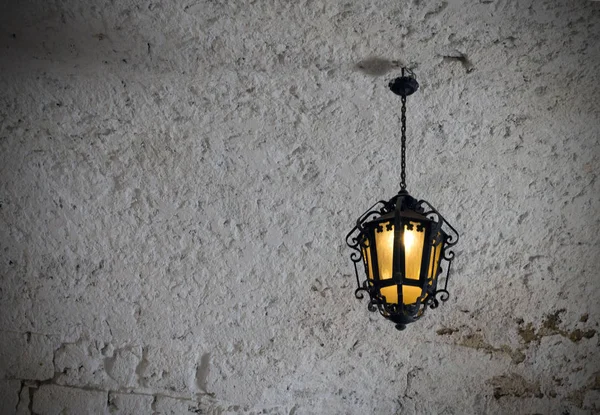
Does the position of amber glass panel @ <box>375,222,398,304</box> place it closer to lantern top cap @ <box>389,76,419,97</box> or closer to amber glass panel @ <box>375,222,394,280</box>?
amber glass panel @ <box>375,222,394,280</box>

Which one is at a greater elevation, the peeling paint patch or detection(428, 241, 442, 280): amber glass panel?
detection(428, 241, 442, 280): amber glass panel

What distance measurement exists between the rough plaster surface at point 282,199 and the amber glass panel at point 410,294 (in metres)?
0.66

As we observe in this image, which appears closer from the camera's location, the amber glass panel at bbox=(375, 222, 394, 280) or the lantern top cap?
the amber glass panel at bbox=(375, 222, 394, 280)

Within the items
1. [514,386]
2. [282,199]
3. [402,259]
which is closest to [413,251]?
[402,259]

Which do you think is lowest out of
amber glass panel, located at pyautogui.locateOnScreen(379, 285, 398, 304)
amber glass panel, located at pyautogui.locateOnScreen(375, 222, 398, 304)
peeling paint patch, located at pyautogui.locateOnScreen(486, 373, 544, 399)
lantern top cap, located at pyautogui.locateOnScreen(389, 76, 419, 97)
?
peeling paint patch, located at pyautogui.locateOnScreen(486, 373, 544, 399)

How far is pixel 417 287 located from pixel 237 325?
0.99 meters

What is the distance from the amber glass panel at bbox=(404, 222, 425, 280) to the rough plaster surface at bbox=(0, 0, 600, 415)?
0.68 meters

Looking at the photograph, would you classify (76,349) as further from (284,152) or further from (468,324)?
(468,324)

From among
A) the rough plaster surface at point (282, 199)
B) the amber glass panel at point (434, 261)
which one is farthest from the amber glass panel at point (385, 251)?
the rough plaster surface at point (282, 199)

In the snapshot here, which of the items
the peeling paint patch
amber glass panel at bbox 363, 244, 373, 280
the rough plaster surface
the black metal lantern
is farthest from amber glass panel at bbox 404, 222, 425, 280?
the peeling paint patch

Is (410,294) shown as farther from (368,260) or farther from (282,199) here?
(282,199)

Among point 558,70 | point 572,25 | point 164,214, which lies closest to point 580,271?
point 558,70

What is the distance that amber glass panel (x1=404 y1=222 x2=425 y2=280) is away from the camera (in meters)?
1.97

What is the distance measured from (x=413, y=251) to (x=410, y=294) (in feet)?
0.49
